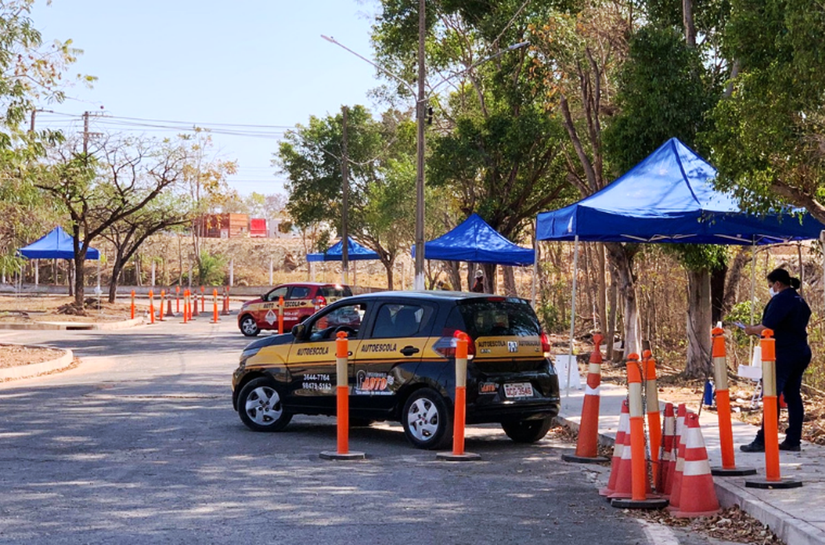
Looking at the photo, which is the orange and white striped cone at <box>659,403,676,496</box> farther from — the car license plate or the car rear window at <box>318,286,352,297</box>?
the car rear window at <box>318,286,352,297</box>

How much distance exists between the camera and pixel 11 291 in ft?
236

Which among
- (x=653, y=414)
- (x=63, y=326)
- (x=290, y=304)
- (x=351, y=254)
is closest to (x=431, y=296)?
(x=653, y=414)

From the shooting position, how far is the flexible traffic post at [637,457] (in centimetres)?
848

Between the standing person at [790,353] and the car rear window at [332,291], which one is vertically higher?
the car rear window at [332,291]

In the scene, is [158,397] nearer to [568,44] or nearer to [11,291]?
[568,44]

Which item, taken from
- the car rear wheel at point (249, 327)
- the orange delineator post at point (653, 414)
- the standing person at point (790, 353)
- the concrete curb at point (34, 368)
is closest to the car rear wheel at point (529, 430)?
the standing person at point (790, 353)

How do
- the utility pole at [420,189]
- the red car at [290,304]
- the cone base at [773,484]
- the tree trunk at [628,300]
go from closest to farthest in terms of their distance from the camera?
the cone base at [773,484], the tree trunk at [628,300], the utility pole at [420,189], the red car at [290,304]

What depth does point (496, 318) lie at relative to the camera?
1202cm

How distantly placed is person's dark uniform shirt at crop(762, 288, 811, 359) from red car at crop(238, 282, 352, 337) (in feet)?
72.6

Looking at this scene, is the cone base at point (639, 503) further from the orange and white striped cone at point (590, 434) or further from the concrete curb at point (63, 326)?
the concrete curb at point (63, 326)

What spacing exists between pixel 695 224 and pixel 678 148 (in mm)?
1772

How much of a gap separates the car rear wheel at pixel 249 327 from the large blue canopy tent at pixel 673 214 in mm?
19018

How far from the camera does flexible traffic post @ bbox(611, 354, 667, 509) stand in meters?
8.48

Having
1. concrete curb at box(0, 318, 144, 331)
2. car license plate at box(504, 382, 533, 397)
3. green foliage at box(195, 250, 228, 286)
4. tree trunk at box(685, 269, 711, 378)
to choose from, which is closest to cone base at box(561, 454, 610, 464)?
car license plate at box(504, 382, 533, 397)
